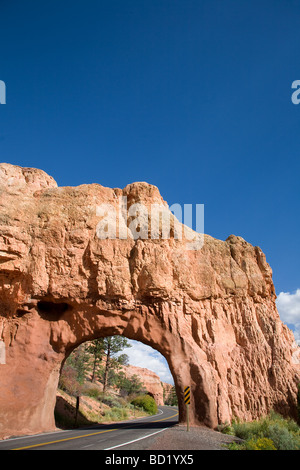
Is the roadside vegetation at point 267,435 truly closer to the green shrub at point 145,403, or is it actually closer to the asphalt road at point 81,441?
the asphalt road at point 81,441

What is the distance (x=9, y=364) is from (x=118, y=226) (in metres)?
10.0

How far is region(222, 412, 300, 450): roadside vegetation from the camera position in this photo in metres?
10.4

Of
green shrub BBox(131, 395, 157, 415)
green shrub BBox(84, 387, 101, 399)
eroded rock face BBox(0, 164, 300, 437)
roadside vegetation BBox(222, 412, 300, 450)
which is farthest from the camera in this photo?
green shrub BBox(131, 395, 157, 415)

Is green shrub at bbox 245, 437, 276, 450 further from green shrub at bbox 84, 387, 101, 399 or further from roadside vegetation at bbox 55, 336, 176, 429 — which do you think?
green shrub at bbox 84, 387, 101, 399

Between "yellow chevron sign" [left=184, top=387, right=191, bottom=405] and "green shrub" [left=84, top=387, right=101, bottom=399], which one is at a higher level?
"yellow chevron sign" [left=184, top=387, right=191, bottom=405]

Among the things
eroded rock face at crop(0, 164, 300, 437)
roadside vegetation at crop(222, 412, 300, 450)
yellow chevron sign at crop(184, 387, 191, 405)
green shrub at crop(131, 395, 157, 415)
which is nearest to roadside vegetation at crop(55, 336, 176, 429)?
green shrub at crop(131, 395, 157, 415)

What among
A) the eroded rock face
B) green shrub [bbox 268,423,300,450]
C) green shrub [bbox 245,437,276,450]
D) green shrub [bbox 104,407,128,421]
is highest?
the eroded rock face

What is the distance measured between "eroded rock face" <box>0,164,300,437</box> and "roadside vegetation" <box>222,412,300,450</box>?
1.18 m

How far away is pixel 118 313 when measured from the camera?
19.9 meters

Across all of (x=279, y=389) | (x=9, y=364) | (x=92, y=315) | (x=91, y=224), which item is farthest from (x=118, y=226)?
(x=279, y=389)

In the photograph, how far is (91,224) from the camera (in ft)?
68.6

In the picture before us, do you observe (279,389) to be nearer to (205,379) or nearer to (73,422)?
(205,379)

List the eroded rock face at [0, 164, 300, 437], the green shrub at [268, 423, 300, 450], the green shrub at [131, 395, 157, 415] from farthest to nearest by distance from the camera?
the green shrub at [131, 395, 157, 415]
the eroded rock face at [0, 164, 300, 437]
the green shrub at [268, 423, 300, 450]
